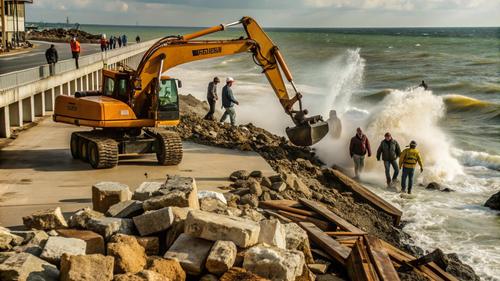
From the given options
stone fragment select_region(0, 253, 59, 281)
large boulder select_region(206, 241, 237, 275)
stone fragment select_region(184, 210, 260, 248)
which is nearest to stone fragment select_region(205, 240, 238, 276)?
large boulder select_region(206, 241, 237, 275)

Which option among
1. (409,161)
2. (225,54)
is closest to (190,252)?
(225,54)

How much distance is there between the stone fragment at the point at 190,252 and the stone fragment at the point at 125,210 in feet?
4.55

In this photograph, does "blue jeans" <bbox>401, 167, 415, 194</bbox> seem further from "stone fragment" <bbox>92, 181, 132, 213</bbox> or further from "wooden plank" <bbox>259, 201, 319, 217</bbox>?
"stone fragment" <bbox>92, 181, 132, 213</bbox>

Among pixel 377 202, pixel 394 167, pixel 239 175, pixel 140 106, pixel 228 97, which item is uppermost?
pixel 140 106

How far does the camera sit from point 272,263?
7941 millimetres

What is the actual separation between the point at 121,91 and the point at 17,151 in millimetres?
3761

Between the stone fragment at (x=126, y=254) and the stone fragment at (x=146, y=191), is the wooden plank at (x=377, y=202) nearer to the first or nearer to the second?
the stone fragment at (x=146, y=191)

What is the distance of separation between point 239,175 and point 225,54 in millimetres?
3255

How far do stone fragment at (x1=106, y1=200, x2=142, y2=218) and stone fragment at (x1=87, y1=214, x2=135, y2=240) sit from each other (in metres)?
0.39

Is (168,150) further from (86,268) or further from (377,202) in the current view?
(86,268)

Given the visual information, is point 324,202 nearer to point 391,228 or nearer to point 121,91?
point 391,228

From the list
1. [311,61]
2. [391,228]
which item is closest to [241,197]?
[391,228]

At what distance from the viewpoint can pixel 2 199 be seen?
12852 millimetres

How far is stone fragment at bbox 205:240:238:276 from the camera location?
310 inches
